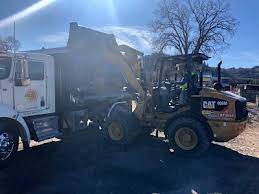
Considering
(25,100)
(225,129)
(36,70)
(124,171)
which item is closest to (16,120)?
(25,100)

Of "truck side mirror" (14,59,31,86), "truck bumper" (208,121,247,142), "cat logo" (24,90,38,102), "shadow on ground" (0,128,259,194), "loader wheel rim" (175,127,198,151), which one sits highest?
"truck side mirror" (14,59,31,86)

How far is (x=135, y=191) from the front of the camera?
22.0 ft

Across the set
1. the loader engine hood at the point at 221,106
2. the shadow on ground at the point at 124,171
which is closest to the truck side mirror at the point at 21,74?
the shadow on ground at the point at 124,171

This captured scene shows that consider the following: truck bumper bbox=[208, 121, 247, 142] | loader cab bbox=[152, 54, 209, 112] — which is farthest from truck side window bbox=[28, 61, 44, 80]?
truck bumper bbox=[208, 121, 247, 142]

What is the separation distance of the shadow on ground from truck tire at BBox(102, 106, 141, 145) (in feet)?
1.26

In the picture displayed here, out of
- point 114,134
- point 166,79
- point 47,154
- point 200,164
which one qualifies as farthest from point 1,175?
point 166,79

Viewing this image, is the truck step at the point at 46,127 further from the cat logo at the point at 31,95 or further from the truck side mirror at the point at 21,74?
the truck side mirror at the point at 21,74

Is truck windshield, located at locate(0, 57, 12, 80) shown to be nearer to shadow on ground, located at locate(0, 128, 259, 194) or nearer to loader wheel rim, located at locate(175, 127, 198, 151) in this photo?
shadow on ground, located at locate(0, 128, 259, 194)

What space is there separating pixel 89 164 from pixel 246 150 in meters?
4.78

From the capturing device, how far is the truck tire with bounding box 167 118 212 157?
360 inches

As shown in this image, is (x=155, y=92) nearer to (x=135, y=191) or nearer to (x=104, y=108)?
(x=104, y=108)

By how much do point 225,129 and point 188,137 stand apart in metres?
0.98

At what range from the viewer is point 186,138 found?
30.9ft

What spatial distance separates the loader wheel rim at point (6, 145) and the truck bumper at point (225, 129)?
16.4 feet
